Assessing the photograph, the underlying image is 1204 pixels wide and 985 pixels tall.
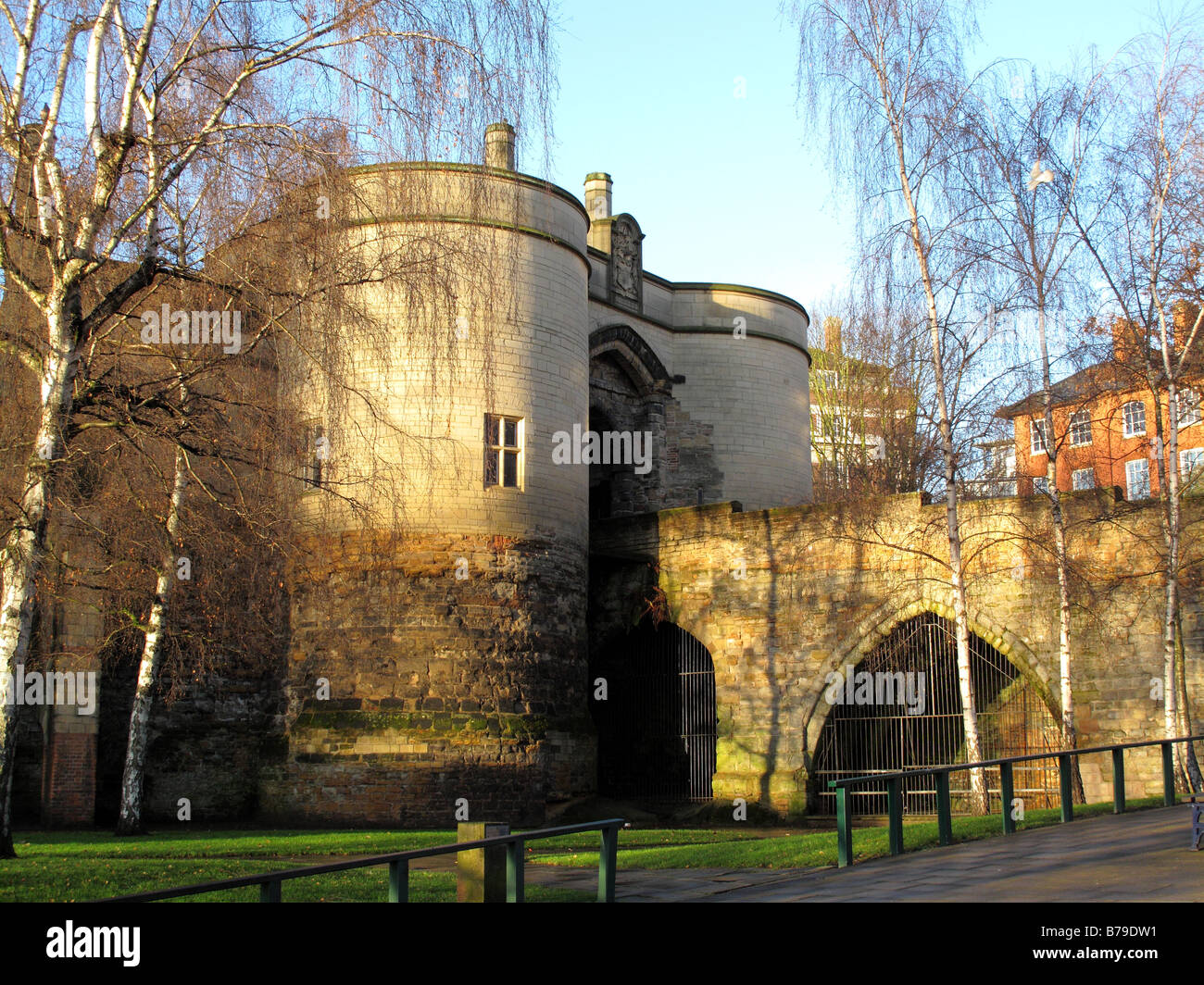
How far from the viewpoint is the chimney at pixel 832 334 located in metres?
35.5

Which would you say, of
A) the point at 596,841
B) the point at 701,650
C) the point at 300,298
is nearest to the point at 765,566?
the point at 701,650

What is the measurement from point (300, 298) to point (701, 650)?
41.6 feet

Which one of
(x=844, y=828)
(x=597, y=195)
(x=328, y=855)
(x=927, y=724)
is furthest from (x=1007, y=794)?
(x=597, y=195)

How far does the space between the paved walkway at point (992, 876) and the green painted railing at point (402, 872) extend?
22.9 inches

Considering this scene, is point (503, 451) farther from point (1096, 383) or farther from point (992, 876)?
point (992, 876)

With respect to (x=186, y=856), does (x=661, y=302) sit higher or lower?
higher

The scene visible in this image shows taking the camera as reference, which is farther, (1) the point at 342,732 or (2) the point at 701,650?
(2) the point at 701,650

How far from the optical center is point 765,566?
65.5ft

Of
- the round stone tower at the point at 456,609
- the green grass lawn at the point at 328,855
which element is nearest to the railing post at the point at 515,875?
the green grass lawn at the point at 328,855

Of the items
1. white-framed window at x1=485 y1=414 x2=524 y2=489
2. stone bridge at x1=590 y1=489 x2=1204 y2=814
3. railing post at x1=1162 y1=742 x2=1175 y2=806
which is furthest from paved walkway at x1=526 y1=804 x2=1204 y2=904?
white-framed window at x1=485 y1=414 x2=524 y2=489

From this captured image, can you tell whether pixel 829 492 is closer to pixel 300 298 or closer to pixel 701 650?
pixel 701 650

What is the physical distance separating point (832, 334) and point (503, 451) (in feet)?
66.4

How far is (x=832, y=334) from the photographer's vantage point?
3691 centimetres
